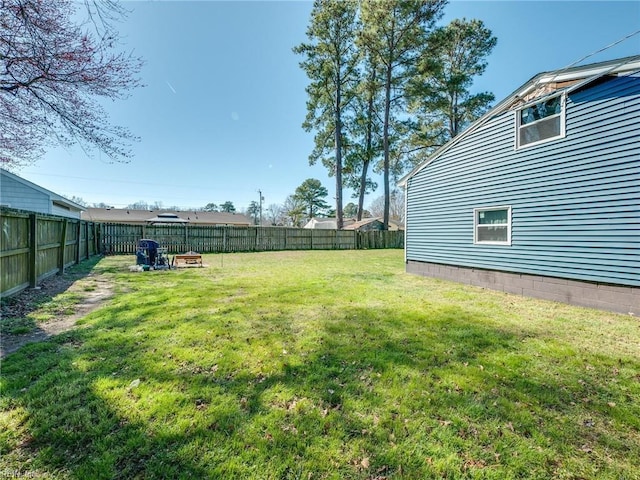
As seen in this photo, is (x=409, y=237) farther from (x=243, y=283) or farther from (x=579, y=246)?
(x=243, y=283)

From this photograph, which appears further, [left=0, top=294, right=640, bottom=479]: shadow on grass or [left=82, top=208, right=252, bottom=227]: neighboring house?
[left=82, top=208, right=252, bottom=227]: neighboring house

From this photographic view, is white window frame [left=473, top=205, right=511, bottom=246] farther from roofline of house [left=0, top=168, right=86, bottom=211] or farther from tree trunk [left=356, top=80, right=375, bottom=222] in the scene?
roofline of house [left=0, top=168, right=86, bottom=211]

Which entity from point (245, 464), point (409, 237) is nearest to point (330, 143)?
point (409, 237)

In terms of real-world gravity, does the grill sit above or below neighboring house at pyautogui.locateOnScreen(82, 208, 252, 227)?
below

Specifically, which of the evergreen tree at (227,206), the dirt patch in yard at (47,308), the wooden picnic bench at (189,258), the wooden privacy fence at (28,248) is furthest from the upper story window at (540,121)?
the evergreen tree at (227,206)

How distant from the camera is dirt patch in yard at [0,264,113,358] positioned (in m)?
3.38

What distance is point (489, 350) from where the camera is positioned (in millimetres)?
3240

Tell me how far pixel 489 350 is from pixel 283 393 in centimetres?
245

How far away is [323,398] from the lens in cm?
230

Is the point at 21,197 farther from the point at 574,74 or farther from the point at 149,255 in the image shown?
the point at 574,74

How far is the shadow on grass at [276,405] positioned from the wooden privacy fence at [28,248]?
2618mm

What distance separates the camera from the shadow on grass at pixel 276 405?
1.67 metres

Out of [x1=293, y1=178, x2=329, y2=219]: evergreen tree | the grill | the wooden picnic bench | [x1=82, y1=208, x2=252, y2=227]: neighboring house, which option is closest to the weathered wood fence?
the grill

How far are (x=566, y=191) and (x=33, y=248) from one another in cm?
1039
